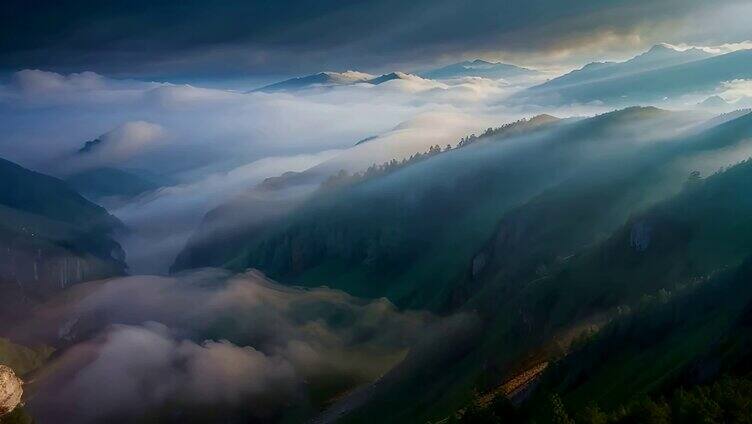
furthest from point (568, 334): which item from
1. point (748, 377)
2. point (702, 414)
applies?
point (702, 414)

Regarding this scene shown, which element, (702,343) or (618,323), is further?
(618,323)

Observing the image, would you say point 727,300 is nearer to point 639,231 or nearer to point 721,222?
point 721,222

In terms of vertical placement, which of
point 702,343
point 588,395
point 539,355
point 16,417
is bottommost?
point 539,355

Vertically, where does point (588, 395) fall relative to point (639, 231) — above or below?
below

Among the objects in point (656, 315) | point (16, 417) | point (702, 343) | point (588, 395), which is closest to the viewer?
point (16, 417)

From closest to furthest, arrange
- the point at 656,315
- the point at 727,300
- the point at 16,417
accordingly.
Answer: the point at 16,417, the point at 727,300, the point at 656,315

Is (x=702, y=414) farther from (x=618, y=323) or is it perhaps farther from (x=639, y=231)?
(x=639, y=231)
